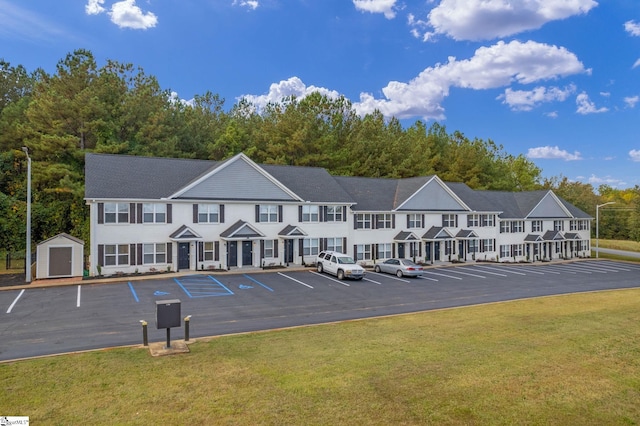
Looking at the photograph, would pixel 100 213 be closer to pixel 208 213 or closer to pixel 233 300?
pixel 208 213

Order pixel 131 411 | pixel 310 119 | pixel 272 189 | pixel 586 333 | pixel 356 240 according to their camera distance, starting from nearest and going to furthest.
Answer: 1. pixel 131 411
2. pixel 586 333
3. pixel 272 189
4. pixel 356 240
5. pixel 310 119

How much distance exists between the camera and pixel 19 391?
8.25m

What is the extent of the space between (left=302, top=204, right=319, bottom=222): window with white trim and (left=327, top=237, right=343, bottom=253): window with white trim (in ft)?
7.67

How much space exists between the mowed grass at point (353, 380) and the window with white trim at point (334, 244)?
839 inches

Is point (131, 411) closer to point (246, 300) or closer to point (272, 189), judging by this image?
point (246, 300)

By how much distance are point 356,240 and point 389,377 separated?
2739 cm

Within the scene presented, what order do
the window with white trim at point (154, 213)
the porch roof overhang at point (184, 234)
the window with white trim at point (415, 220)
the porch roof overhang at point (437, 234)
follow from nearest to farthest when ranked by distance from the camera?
the window with white trim at point (154, 213) → the porch roof overhang at point (184, 234) → the porch roof overhang at point (437, 234) → the window with white trim at point (415, 220)

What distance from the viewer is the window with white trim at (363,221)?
3659 centimetres

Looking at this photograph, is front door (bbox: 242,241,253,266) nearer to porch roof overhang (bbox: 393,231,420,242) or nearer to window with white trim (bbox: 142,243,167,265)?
window with white trim (bbox: 142,243,167,265)

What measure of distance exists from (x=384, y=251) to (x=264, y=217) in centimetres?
1225

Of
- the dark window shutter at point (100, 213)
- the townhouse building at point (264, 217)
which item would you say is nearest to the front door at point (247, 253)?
the townhouse building at point (264, 217)

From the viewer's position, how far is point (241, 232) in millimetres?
29969

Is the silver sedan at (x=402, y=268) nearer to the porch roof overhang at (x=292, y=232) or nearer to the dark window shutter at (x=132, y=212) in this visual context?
the porch roof overhang at (x=292, y=232)

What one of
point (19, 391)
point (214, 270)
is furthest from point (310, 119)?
point (19, 391)
